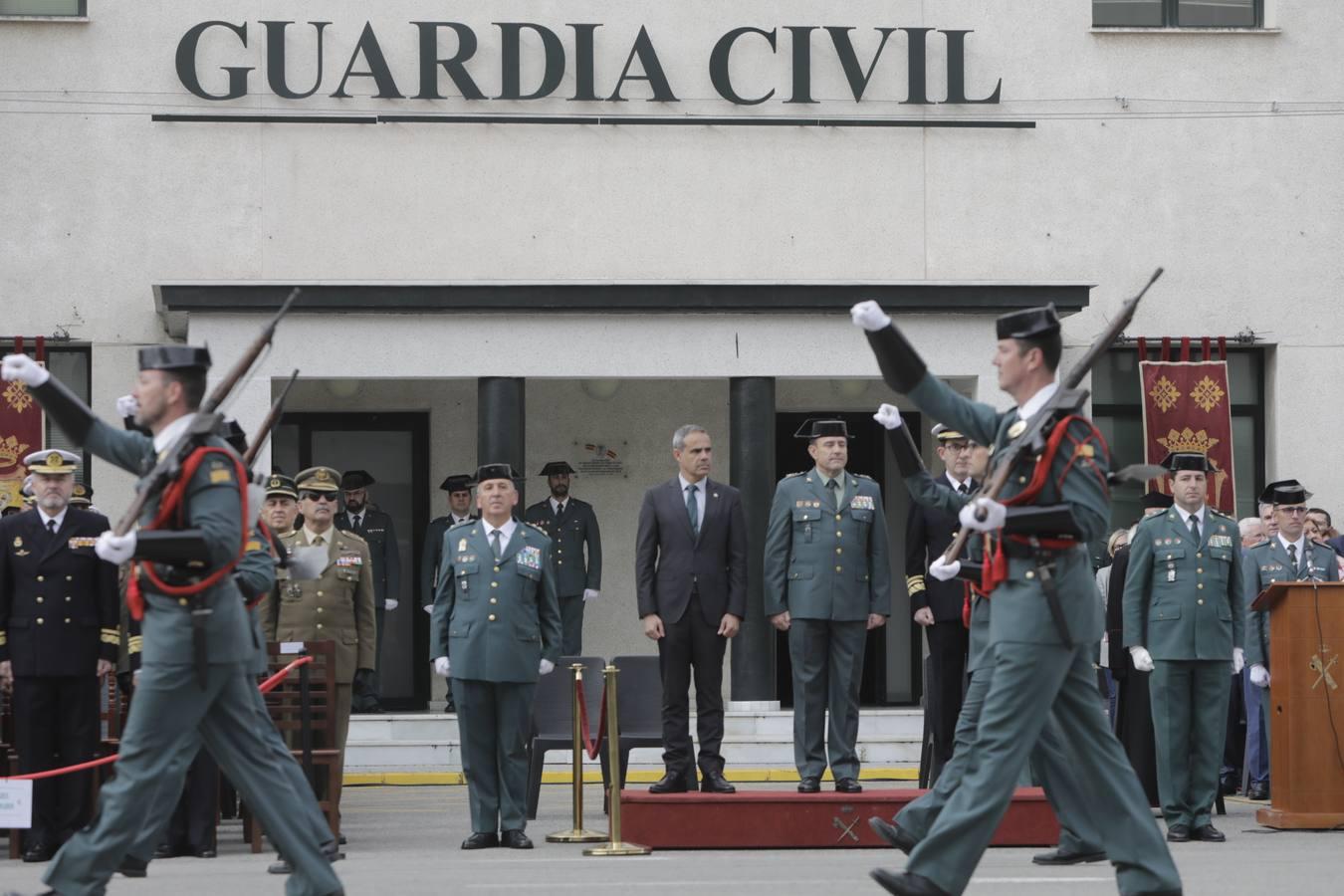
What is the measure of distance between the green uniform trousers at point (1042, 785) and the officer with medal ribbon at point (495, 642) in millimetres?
2372

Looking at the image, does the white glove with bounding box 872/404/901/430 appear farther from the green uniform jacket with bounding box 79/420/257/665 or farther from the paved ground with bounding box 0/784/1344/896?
the green uniform jacket with bounding box 79/420/257/665

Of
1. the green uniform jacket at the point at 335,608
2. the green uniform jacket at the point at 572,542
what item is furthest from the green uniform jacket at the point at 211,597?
the green uniform jacket at the point at 572,542

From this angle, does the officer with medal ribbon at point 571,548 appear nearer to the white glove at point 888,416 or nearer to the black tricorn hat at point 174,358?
the white glove at point 888,416

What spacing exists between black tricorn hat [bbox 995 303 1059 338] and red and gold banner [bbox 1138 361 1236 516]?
11559mm

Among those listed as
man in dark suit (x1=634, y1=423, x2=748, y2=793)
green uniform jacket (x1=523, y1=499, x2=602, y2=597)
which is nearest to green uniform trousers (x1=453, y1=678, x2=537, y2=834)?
man in dark suit (x1=634, y1=423, x2=748, y2=793)

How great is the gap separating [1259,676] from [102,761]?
24.0 feet

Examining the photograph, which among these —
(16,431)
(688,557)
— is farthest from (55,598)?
(16,431)

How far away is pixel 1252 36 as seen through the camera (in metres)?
19.8

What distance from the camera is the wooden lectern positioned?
40.1 ft

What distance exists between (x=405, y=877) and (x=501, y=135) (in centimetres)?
995

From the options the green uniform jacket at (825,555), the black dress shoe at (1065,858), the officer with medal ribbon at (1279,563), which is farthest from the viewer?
the officer with medal ribbon at (1279,563)

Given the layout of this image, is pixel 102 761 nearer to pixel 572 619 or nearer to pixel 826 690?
pixel 826 690

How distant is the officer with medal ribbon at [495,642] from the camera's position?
1162 centimetres

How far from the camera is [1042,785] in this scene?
9.02 metres
